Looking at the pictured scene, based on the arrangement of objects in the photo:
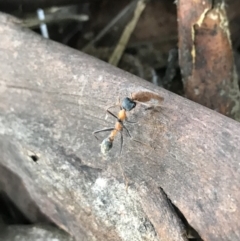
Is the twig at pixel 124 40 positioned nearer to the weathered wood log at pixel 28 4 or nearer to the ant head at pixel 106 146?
the weathered wood log at pixel 28 4

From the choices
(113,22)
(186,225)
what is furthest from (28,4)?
(186,225)

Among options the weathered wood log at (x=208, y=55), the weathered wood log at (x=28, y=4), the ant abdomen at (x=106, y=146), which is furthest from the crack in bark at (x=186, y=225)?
the weathered wood log at (x=28, y=4)

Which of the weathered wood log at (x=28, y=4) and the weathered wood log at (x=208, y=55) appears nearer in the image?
the weathered wood log at (x=208, y=55)

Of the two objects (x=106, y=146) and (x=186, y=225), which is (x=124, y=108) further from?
(x=186, y=225)

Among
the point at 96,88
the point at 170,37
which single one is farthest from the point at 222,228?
the point at 170,37

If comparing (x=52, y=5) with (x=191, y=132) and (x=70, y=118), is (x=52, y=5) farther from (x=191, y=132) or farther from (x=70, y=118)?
(x=191, y=132)

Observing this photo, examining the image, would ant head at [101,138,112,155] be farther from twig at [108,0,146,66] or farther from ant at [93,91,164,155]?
twig at [108,0,146,66]

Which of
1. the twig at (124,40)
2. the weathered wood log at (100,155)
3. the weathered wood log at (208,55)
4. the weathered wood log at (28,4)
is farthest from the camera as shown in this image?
the twig at (124,40)
